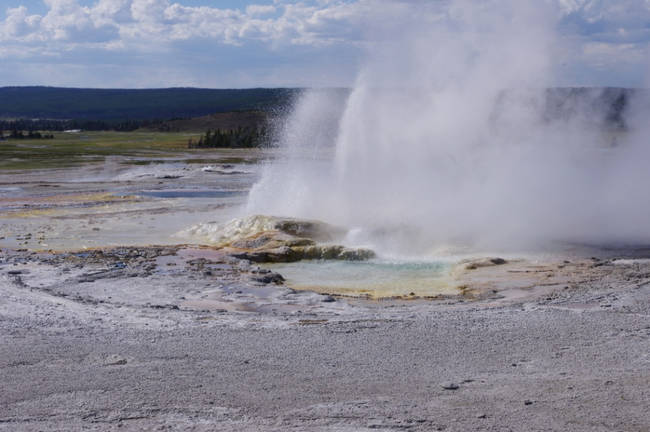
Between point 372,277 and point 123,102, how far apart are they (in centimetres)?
14218

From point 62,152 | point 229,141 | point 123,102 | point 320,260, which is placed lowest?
point 320,260

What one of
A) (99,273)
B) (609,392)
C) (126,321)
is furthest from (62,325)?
(609,392)

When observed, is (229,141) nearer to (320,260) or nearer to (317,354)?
(320,260)

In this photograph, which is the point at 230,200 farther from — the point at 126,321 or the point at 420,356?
the point at 420,356

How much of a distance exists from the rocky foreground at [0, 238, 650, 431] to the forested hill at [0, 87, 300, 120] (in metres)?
94.7

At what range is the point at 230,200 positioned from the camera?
2389cm

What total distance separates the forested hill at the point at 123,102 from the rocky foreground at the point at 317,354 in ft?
311

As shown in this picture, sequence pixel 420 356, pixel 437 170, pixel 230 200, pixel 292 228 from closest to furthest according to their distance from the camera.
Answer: pixel 420 356
pixel 292 228
pixel 437 170
pixel 230 200

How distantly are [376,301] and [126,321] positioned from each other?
3398 millimetres

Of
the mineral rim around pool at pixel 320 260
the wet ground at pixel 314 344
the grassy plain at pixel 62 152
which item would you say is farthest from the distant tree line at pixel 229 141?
the wet ground at pixel 314 344

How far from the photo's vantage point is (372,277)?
39.3 ft

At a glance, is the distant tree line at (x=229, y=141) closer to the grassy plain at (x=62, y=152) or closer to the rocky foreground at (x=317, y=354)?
the grassy plain at (x=62, y=152)

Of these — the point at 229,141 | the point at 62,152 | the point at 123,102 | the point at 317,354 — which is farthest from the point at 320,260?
the point at 123,102

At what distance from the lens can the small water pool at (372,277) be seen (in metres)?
11.0
